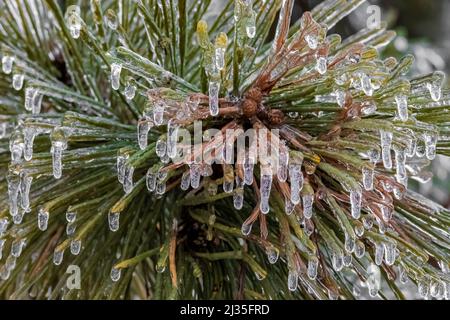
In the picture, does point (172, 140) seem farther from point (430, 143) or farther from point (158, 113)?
point (430, 143)

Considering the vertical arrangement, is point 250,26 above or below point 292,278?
above

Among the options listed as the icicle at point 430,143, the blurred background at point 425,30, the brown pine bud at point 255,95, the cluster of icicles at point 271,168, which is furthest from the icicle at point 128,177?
the blurred background at point 425,30

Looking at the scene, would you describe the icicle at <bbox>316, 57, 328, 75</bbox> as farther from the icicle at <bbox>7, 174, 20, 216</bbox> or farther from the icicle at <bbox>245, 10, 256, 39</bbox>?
the icicle at <bbox>7, 174, 20, 216</bbox>

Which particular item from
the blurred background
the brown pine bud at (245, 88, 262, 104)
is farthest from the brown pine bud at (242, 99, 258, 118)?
the blurred background

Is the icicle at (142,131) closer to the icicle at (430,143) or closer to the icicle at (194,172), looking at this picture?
the icicle at (194,172)

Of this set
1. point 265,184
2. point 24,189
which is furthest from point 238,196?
point 24,189

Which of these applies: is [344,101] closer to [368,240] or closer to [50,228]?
[368,240]
